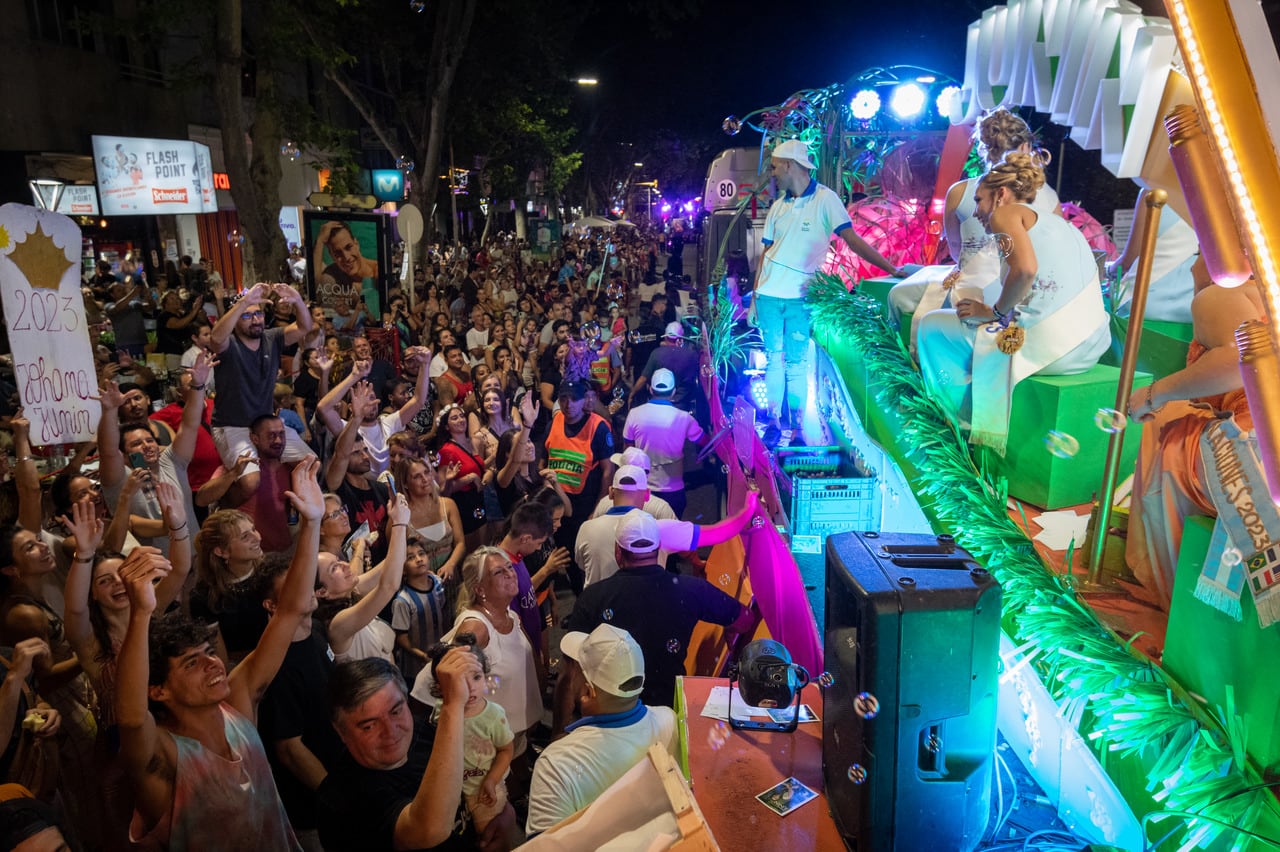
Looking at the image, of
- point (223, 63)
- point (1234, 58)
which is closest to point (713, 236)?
point (223, 63)

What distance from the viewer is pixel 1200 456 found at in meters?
2.40

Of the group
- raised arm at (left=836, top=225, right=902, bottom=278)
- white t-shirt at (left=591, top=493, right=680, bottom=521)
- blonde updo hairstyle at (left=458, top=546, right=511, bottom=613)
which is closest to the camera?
blonde updo hairstyle at (left=458, top=546, right=511, bottom=613)

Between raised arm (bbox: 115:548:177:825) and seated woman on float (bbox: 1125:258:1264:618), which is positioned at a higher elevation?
seated woman on float (bbox: 1125:258:1264:618)

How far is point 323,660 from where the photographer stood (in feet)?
11.9

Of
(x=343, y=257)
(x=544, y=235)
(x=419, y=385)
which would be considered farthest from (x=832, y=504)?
(x=544, y=235)

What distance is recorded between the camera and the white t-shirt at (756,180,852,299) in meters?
6.70

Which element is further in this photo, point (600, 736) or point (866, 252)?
point (866, 252)

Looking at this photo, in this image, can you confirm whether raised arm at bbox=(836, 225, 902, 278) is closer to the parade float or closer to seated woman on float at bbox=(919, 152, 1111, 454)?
the parade float

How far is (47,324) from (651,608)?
3.95 m

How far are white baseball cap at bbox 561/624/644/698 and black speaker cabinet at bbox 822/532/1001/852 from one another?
3.11 ft

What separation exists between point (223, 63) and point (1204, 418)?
43.5 feet

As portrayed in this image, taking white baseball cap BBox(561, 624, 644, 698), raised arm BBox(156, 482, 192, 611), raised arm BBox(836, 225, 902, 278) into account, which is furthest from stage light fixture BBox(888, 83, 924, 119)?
raised arm BBox(156, 482, 192, 611)

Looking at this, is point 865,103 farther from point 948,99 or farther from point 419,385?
point 419,385

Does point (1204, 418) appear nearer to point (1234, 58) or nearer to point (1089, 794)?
point (1089, 794)
